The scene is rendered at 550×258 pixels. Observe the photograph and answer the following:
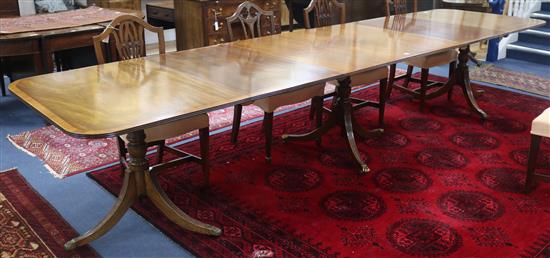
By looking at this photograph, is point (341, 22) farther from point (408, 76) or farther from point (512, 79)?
point (512, 79)

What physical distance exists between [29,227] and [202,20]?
298 cm

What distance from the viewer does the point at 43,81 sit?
2.48 metres

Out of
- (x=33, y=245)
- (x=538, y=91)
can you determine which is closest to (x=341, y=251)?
(x=33, y=245)

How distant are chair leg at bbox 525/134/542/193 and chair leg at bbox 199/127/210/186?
1.75 m

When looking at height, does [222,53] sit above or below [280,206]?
above

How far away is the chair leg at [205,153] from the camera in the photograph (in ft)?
9.47

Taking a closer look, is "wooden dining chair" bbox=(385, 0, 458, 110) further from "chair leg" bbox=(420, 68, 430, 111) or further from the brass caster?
the brass caster

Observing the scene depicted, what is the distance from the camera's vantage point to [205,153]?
293 cm

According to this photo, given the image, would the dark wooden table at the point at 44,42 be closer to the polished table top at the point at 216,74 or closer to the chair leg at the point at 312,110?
the polished table top at the point at 216,74

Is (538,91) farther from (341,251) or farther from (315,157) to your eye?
(341,251)

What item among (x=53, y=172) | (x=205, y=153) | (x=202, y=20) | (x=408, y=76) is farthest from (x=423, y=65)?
(x=53, y=172)

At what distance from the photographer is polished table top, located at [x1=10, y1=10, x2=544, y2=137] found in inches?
83.2

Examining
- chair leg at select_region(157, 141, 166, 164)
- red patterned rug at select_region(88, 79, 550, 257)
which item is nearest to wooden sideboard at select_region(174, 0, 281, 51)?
red patterned rug at select_region(88, 79, 550, 257)

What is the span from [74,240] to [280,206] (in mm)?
1019
